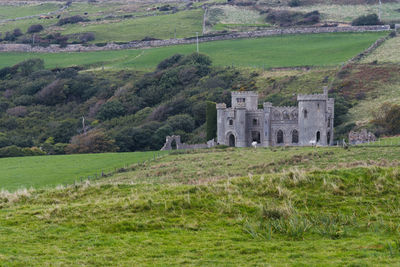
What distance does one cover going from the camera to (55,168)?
56062 millimetres

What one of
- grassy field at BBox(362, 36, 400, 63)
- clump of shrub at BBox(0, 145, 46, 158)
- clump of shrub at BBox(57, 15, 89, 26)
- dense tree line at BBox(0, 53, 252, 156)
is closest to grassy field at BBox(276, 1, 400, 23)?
grassy field at BBox(362, 36, 400, 63)

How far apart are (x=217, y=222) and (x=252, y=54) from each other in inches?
4059

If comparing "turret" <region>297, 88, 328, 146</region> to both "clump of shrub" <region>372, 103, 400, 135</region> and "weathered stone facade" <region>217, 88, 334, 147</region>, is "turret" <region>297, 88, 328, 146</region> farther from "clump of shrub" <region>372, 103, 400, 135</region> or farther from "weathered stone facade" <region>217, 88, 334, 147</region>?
"clump of shrub" <region>372, 103, 400, 135</region>

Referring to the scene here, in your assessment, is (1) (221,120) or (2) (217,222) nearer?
(2) (217,222)

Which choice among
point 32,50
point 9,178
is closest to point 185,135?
point 9,178

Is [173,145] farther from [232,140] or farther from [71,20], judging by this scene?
[71,20]

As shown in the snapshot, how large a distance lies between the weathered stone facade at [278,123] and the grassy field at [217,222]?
40.8 m

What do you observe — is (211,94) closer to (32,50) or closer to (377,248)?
(32,50)

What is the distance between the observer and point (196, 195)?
76.5 ft

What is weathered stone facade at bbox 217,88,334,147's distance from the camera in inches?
2596

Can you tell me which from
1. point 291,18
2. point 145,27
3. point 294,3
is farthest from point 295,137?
point 294,3

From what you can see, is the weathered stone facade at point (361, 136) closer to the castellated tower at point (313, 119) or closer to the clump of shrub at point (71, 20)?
the castellated tower at point (313, 119)

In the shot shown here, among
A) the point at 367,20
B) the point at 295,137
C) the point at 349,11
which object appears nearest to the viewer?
the point at 295,137

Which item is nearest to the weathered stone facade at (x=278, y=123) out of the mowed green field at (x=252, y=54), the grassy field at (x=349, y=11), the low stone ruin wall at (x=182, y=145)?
the low stone ruin wall at (x=182, y=145)
